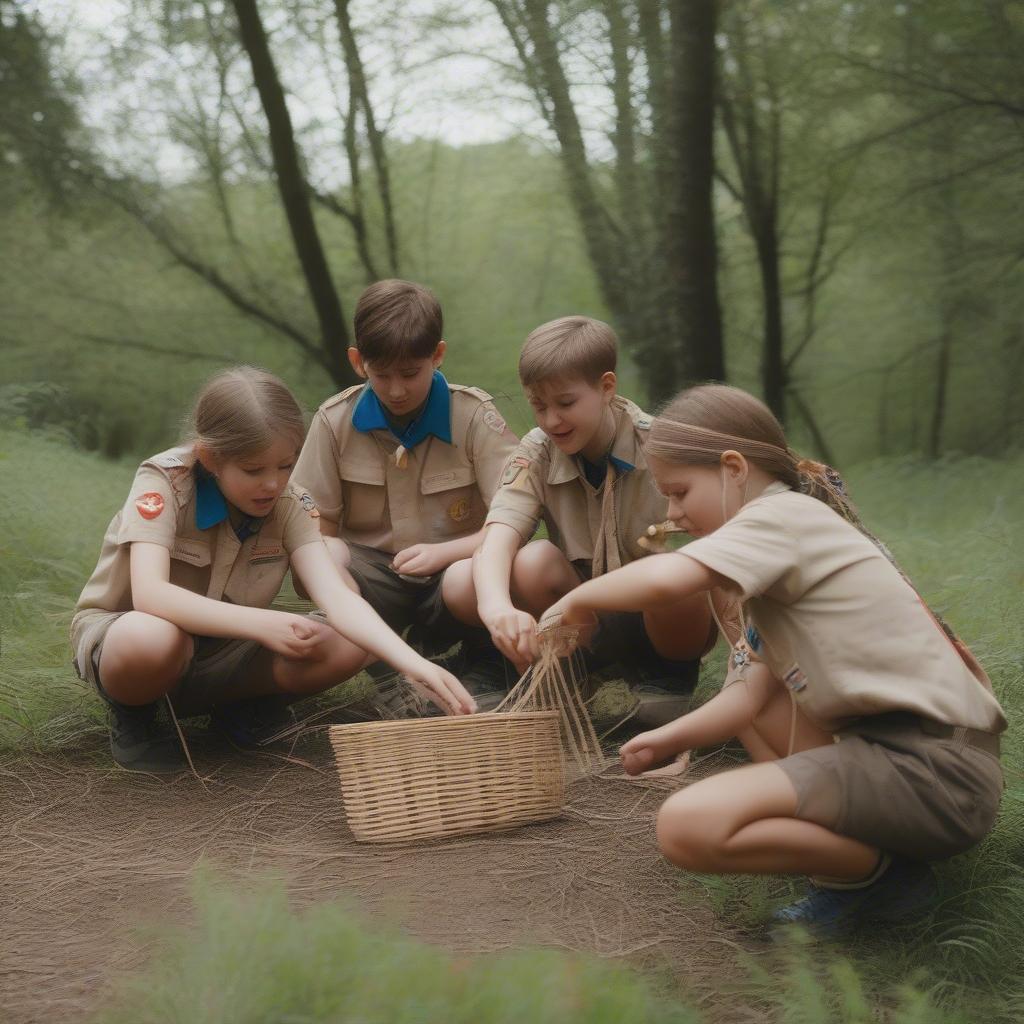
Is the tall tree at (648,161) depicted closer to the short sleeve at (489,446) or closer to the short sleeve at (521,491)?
the short sleeve at (489,446)

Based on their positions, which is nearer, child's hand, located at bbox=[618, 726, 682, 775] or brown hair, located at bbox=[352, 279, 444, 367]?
child's hand, located at bbox=[618, 726, 682, 775]

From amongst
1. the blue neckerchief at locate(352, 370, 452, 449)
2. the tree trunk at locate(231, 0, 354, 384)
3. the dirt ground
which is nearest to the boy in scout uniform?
the blue neckerchief at locate(352, 370, 452, 449)

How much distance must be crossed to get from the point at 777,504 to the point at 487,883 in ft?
3.43

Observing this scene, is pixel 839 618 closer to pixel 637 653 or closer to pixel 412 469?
pixel 637 653

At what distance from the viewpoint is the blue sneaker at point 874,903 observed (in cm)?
228

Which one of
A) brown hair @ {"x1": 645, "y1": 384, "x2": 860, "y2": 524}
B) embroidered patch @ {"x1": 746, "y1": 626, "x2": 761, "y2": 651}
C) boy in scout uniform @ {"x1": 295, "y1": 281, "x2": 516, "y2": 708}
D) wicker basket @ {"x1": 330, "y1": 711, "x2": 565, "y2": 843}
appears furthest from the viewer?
boy in scout uniform @ {"x1": 295, "y1": 281, "x2": 516, "y2": 708}

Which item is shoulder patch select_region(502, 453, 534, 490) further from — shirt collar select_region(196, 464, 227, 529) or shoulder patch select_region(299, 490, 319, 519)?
shirt collar select_region(196, 464, 227, 529)

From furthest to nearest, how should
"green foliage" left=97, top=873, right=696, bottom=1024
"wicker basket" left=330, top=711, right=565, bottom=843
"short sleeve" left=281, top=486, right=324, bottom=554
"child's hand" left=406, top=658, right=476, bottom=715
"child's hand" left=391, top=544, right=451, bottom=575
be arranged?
"child's hand" left=391, top=544, right=451, bottom=575
"short sleeve" left=281, top=486, right=324, bottom=554
"child's hand" left=406, top=658, right=476, bottom=715
"wicker basket" left=330, top=711, right=565, bottom=843
"green foliage" left=97, top=873, right=696, bottom=1024

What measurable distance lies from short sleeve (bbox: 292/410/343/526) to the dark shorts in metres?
0.87

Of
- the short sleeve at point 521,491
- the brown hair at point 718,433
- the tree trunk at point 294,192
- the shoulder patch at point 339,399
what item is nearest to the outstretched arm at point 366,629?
the short sleeve at point 521,491

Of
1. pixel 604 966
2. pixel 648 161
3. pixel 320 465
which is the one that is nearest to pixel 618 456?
pixel 320 465

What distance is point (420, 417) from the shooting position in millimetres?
3855

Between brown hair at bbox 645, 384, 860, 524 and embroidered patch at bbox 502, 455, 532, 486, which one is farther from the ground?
brown hair at bbox 645, 384, 860, 524

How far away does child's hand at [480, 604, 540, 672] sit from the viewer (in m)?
2.88
